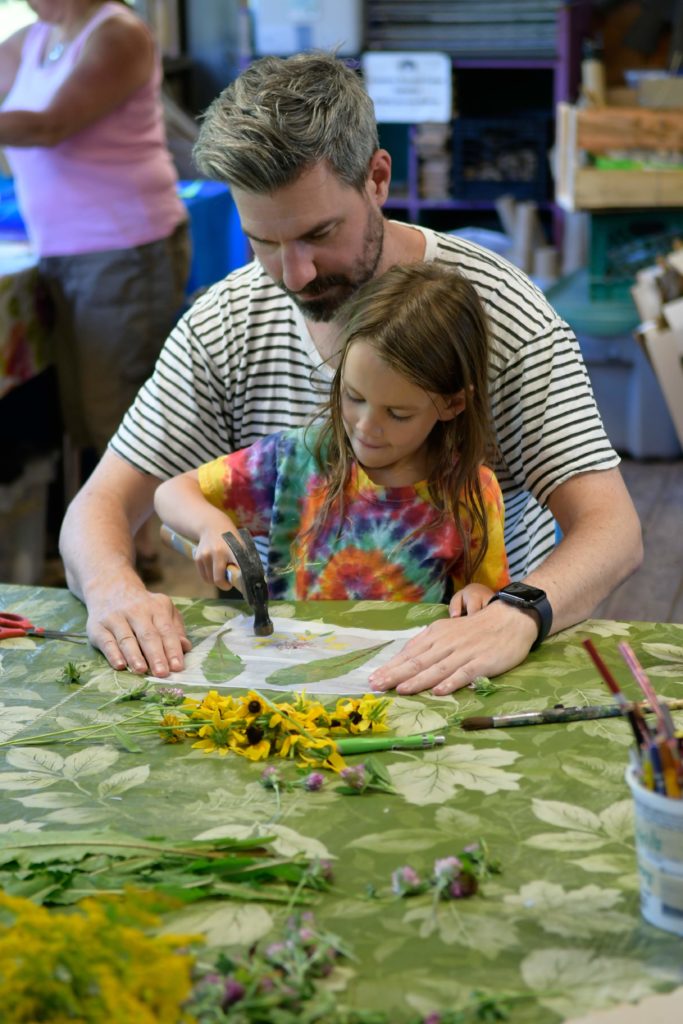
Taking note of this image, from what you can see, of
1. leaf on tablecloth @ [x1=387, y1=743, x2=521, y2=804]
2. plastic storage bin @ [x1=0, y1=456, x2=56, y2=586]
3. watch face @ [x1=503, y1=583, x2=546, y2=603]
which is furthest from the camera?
plastic storage bin @ [x1=0, y1=456, x2=56, y2=586]

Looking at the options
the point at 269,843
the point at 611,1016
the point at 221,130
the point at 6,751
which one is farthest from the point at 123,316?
the point at 611,1016

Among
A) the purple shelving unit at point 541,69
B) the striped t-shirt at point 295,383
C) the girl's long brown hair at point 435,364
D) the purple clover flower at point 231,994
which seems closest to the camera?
the purple clover flower at point 231,994

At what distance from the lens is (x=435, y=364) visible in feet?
5.40

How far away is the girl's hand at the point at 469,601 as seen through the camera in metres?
1.54

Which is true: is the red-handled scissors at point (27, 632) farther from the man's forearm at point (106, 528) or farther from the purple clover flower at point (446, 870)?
the purple clover flower at point (446, 870)

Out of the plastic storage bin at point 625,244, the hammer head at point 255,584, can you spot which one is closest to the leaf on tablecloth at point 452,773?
the hammer head at point 255,584

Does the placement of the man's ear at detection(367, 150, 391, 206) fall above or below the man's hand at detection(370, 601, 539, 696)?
above

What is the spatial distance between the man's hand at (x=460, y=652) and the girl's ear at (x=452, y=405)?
0.31m

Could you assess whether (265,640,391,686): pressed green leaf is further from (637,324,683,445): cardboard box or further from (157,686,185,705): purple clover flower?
(637,324,683,445): cardboard box

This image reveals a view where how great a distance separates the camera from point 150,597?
1619 mm

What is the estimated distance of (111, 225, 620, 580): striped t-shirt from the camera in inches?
72.8

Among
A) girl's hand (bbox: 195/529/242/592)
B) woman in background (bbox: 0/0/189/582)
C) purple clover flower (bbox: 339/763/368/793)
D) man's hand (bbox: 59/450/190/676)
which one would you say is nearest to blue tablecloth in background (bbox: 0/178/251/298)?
woman in background (bbox: 0/0/189/582)

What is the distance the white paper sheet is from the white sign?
14.6 feet

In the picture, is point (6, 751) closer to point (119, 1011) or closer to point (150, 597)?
point (150, 597)
